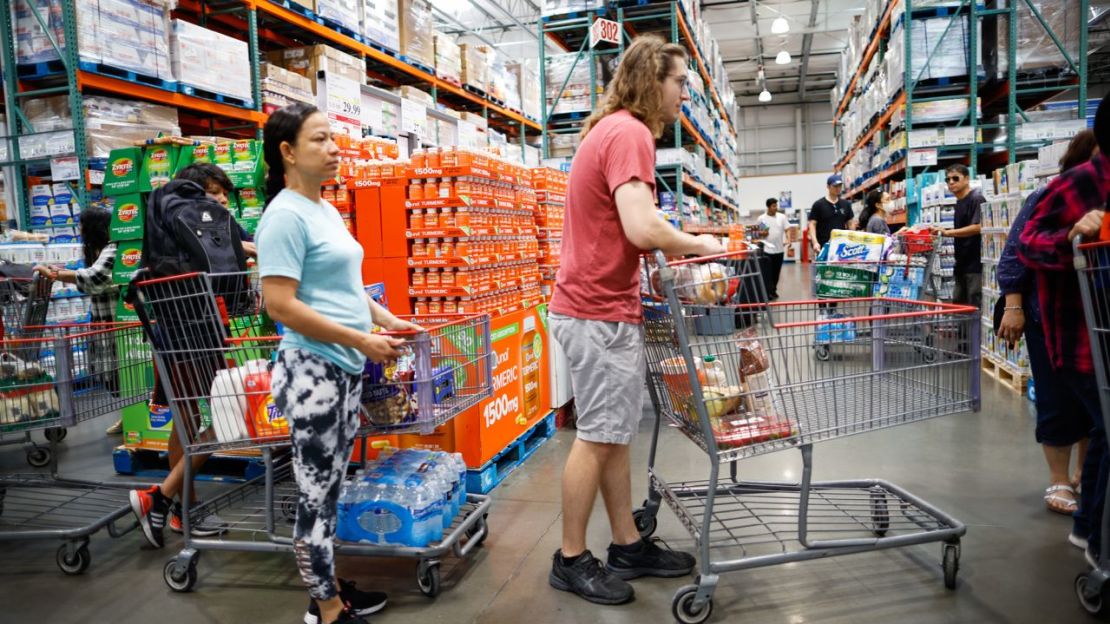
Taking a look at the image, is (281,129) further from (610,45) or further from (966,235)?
(610,45)

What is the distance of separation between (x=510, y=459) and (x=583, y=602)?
1.70m

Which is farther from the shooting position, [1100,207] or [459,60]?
[459,60]

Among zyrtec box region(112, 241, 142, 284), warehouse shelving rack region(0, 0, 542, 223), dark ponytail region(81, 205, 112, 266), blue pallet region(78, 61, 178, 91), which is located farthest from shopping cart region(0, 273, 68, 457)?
blue pallet region(78, 61, 178, 91)

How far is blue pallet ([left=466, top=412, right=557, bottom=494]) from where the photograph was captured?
3.59m

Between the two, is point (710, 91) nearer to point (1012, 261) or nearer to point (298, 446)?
point (1012, 261)

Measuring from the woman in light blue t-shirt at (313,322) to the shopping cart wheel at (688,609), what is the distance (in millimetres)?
982

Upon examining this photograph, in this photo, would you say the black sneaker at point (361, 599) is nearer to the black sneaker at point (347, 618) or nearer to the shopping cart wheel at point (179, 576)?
the black sneaker at point (347, 618)

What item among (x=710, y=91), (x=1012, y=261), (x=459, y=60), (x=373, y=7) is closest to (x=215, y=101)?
(x=373, y=7)

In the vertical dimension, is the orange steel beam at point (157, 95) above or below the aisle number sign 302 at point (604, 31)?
below

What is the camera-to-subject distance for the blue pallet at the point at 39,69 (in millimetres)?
5367

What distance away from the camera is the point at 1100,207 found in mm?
2465

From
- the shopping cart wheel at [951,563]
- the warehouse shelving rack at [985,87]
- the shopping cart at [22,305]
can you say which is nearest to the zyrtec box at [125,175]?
the shopping cart at [22,305]

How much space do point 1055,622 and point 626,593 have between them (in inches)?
52.5

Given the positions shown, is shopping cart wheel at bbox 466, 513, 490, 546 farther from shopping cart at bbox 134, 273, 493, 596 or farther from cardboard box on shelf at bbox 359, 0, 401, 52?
cardboard box on shelf at bbox 359, 0, 401, 52
